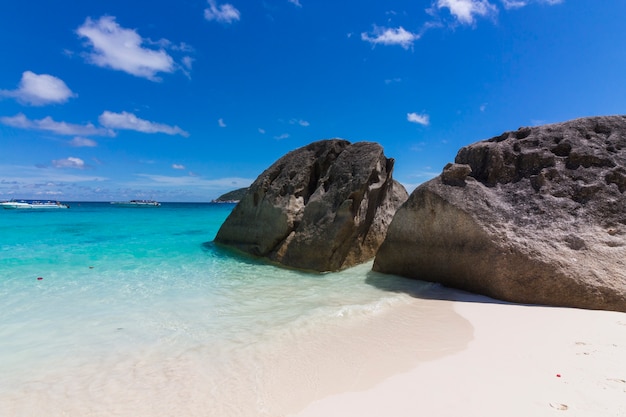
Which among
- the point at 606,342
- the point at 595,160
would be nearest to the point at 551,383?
the point at 606,342

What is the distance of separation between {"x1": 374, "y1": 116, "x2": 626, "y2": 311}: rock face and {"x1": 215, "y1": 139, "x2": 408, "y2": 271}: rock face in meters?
1.53

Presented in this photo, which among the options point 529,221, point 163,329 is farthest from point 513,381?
point 163,329

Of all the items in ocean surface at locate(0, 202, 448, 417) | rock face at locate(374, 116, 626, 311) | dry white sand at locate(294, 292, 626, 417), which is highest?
rock face at locate(374, 116, 626, 311)

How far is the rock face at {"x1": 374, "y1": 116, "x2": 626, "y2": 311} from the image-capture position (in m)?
5.84

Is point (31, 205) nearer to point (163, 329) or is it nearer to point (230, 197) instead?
point (163, 329)

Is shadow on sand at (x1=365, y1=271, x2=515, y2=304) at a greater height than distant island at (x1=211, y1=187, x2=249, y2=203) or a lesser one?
lesser

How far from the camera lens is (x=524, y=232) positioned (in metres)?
6.49

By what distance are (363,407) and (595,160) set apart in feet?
24.5

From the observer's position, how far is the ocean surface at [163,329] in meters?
3.41

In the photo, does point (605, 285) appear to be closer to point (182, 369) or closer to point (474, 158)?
point (474, 158)

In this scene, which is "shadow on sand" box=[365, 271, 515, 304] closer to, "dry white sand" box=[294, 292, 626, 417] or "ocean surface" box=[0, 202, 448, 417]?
"ocean surface" box=[0, 202, 448, 417]

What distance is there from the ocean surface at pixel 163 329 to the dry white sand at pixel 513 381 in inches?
33.2

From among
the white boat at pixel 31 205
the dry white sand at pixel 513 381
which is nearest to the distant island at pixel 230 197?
the white boat at pixel 31 205

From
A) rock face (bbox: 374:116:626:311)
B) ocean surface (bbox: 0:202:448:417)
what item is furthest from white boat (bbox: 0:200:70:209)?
rock face (bbox: 374:116:626:311)
